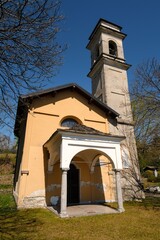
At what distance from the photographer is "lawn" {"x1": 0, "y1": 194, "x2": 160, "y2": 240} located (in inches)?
208

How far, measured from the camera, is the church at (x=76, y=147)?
9031 millimetres

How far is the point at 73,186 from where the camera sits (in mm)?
11148

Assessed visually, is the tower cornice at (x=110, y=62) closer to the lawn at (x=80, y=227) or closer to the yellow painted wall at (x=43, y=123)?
the yellow painted wall at (x=43, y=123)

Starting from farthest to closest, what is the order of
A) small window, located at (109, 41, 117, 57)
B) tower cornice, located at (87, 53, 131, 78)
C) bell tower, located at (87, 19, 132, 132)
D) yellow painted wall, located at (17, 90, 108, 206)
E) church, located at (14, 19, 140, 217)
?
small window, located at (109, 41, 117, 57), tower cornice, located at (87, 53, 131, 78), bell tower, located at (87, 19, 132, 132), yellow painted wall, located at (17, 90, 108, 206), church, located at (14, 19, 140, 217)

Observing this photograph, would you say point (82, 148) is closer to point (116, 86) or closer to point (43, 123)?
point (43, 123)

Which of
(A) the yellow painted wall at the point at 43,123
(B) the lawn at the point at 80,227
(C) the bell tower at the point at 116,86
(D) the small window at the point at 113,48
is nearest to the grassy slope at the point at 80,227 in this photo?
(B) the lawn at the point at 80,227

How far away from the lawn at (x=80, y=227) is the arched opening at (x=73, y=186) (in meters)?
3.15

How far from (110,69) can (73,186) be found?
10.2 meters

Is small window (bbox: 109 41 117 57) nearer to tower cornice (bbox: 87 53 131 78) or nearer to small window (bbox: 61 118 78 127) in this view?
tower cornice (bbox: 87 53 131 78)

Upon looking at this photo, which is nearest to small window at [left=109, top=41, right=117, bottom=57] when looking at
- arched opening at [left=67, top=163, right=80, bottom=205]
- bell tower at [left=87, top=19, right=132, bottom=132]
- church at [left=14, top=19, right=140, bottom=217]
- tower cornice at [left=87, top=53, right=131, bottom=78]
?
bell tower at [left=87, top=19, right=132, bottom=132]

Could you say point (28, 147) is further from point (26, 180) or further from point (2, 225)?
point (2, 225)

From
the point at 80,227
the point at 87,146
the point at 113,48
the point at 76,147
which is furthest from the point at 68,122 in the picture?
the point at 113,48

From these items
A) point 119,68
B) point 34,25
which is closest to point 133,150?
point 119,68

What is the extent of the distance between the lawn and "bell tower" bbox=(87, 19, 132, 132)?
8.08 metres
